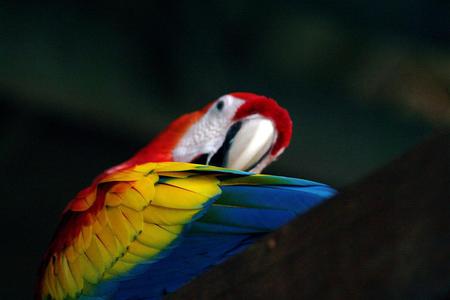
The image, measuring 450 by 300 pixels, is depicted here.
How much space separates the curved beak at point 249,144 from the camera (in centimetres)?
120

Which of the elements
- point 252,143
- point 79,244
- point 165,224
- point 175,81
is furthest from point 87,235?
point 175,81

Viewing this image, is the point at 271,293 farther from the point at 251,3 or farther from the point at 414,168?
the point at 251,3

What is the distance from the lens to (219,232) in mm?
841

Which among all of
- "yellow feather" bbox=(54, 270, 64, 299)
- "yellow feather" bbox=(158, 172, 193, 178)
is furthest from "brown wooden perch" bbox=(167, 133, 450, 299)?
"yellow feather" bbox=(54, 270, 64, 299)

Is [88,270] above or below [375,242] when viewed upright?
below

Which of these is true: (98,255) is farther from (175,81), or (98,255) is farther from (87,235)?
(175,81)

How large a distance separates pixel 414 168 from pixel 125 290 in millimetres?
580

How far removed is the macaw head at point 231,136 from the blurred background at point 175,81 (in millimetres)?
576

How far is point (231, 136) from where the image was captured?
1274mm

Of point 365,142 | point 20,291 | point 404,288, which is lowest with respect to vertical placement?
point 20,291

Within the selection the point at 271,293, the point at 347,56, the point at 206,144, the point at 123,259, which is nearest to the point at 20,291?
the point at 206,144

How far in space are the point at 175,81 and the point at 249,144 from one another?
797 millimetres

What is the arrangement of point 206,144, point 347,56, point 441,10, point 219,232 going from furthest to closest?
point 347,56 < point 441,10 < point 206,144 < point 219,232

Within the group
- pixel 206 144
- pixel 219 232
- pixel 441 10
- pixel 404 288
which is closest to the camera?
pixel 404 288
